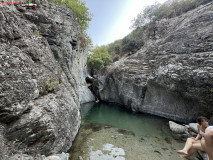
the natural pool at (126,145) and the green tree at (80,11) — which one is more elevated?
the green tree at (80,11)

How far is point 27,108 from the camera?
9.93 feet

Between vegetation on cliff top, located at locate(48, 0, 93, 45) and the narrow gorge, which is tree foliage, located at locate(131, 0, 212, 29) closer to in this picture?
the narrow gorge

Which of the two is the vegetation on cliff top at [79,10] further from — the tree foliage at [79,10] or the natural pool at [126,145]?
the natural pool at [126,145]

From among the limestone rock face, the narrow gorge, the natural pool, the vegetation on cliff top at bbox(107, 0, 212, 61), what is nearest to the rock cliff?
the narrow gorge

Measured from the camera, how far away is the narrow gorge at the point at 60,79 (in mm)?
2738

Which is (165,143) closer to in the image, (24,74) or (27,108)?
(27,108)

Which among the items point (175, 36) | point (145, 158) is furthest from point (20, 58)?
point (175, 36)

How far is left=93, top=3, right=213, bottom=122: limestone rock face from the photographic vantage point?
21.0 feet

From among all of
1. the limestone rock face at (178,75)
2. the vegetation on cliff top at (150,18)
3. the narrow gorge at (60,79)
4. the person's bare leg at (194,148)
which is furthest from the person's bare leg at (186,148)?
the vegetation on cliff top at (150,18)

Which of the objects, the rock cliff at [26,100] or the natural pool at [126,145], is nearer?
the rock cliff at [26,100]

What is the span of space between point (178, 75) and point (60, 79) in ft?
28.4

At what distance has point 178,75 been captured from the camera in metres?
7.24

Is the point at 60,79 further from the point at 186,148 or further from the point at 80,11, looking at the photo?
the point at 80,11

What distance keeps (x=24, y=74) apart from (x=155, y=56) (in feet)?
37.0
